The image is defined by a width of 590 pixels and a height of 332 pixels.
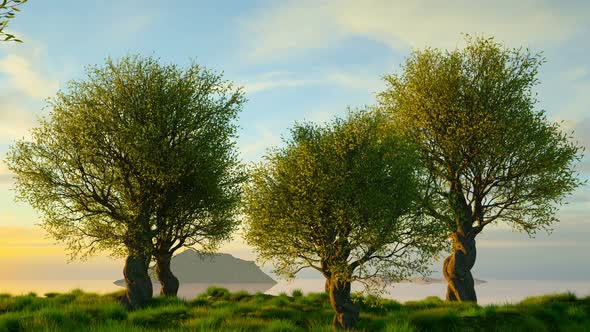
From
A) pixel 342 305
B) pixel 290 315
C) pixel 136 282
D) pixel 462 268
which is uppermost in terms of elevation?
pixel 136 282

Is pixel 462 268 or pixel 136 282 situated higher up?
pixel 136 282

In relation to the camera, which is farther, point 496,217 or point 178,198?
point 496,217

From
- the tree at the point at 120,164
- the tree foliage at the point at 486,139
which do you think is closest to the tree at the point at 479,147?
the tree foliage at the point at 486,139

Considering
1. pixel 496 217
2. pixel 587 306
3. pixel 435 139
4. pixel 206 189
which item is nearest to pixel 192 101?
pixel 206 189

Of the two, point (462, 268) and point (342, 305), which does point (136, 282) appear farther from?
point (462, 268)

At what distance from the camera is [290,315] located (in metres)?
34.0

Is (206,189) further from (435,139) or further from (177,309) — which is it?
(435,139)

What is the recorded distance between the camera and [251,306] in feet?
118

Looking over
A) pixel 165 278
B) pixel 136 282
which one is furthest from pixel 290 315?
pixel 165 278

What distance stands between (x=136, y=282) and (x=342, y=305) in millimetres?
16872

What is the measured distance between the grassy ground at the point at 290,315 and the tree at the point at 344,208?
2.62 m

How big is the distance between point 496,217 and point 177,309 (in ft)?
84.8

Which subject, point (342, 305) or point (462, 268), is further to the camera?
point (462, 268)

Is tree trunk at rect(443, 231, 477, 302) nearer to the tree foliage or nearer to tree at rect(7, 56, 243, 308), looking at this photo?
the tree foliage
